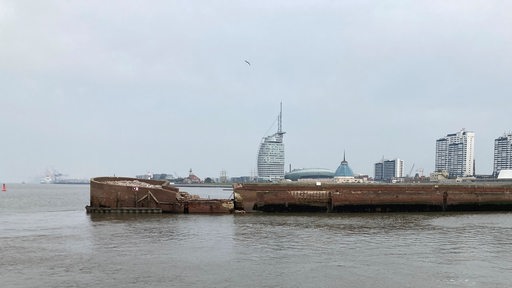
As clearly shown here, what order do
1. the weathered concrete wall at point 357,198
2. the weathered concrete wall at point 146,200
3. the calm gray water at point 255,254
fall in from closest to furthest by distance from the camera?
the calm gray water at point 255,254, the weathered concrete wall at point 146,200, the weathered concrete wall at point 357,198

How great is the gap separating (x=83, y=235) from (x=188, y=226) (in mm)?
8115

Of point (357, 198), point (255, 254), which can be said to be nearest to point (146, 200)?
point (357, 198)

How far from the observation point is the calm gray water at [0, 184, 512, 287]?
1731cm

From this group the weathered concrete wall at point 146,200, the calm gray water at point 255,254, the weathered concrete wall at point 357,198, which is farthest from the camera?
the weathered concrete wall at point 357,198

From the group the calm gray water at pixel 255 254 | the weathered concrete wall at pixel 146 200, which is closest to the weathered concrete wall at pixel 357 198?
the weathered concrete wall at pixel 146 200

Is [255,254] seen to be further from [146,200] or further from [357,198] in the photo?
[357,198]

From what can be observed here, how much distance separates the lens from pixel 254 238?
28.0 meters

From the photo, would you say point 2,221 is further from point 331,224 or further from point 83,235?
point 331,224

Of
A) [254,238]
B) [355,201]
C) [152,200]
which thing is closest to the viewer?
[254,238]

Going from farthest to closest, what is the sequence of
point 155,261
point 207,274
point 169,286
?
point 155,261 < point 207,274 < point 169,286

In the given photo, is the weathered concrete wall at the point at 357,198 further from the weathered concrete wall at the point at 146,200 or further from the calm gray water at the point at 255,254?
the calm gray water at the point at 255,254

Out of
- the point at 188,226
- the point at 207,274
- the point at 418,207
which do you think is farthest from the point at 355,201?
the point at 207,274

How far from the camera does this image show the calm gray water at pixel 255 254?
56.8 feet

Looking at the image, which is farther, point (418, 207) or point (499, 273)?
point (418, 207)
